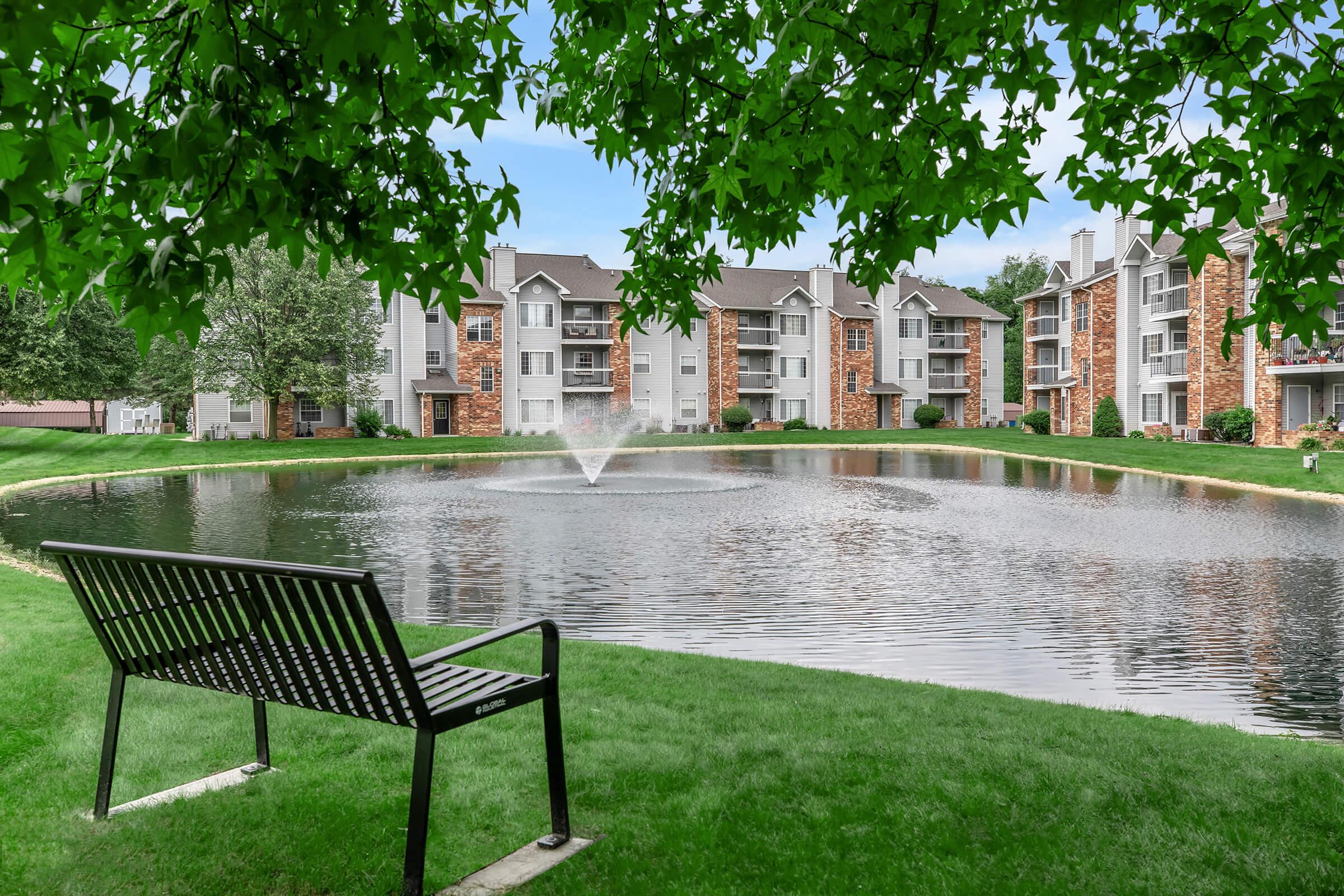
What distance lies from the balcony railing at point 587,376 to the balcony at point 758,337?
29.7 feet

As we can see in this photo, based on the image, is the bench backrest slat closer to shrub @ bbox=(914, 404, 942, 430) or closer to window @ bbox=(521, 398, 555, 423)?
window @ bbox=(521, 398, 555, 423)

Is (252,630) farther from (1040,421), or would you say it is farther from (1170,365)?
(1040,421)

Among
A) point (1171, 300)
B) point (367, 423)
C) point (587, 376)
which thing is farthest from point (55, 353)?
point (1171, 300)

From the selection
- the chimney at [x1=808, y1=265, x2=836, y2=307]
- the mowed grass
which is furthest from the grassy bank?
the mowed grass

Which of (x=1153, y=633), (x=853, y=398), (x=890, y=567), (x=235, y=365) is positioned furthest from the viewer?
(x=853, y=398)

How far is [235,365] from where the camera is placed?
4844 centimetres

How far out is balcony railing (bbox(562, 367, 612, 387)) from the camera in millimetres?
60375

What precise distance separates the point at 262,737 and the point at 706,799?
7.37 feet

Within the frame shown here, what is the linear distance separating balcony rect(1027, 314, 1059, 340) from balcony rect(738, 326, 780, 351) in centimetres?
1555

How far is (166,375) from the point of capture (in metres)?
54.8

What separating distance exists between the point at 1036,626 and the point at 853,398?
56.7m

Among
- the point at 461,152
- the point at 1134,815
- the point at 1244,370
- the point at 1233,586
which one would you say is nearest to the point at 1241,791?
the point at 1134,815

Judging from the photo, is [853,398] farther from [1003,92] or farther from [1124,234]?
[1003,92]

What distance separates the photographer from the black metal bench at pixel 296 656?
369 cm
